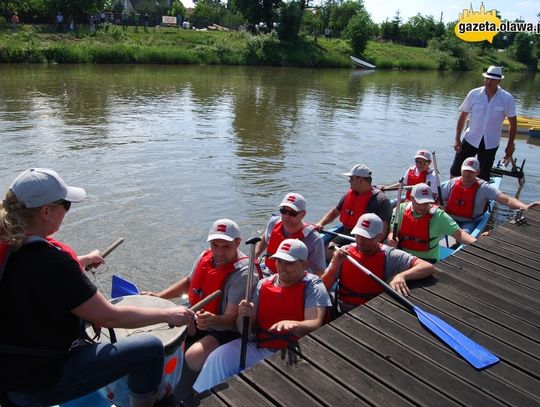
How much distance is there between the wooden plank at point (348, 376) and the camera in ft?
9.26

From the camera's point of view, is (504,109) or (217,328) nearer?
(217,328)

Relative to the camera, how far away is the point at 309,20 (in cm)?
5791

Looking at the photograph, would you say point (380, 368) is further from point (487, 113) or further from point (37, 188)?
point (487, 113)

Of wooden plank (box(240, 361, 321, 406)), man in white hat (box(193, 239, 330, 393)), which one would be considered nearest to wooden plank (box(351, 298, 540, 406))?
man in white hat (box(193, 239, 330, 393))

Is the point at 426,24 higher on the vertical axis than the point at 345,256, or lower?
higher

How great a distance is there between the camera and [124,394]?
3010mm

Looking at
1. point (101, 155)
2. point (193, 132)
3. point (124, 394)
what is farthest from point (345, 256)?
point (193, 132)

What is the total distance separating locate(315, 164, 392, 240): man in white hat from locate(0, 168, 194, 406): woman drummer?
3615 mm

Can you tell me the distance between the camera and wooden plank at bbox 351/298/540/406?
115 inches

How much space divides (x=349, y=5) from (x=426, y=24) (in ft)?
37.1

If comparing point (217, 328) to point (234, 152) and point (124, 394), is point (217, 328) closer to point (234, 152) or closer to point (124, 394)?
point (124, 394)

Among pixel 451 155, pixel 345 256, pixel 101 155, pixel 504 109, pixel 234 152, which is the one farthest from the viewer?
pixel 451 155

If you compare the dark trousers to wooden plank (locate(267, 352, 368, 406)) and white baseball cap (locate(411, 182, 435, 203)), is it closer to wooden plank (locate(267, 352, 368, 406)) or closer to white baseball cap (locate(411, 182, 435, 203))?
white baseball cap (locate(411, 182, 435, 203))

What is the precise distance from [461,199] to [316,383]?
4856 mm
